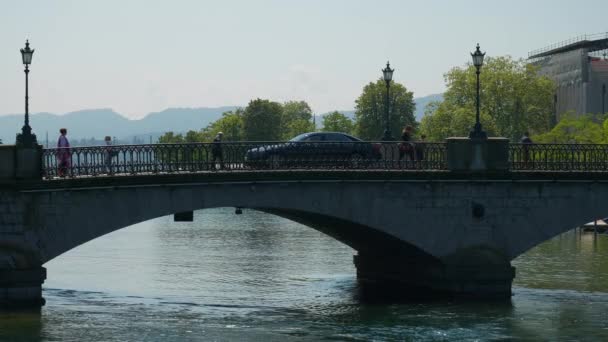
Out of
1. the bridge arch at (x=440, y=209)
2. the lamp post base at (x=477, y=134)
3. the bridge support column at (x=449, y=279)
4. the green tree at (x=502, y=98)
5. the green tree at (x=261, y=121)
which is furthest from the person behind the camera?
the green tree at (x=261, y=121)

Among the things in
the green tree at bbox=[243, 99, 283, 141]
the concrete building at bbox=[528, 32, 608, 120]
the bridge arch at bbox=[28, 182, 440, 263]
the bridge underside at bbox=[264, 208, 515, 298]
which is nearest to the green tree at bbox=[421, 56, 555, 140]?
the concrete building at bbox=[528, 32, 608, 120]

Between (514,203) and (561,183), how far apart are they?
1663 mm

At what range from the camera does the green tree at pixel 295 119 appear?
165475 mm

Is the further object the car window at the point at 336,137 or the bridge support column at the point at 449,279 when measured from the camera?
the car window at the point at 336,137

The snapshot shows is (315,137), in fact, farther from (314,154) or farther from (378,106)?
(378,106)

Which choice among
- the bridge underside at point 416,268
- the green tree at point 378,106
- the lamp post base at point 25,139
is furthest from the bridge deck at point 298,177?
the green tree at point 378,106

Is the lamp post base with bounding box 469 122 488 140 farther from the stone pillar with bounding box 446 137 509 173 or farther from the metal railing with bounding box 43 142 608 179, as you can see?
the metal railing with bounding box 43 142 608 179

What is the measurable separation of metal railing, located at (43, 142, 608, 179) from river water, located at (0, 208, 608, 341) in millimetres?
4265

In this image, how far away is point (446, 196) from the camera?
4062cm

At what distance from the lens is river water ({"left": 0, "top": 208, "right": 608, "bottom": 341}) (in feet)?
115

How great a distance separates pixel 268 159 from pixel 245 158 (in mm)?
1478

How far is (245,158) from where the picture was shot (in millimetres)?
42156

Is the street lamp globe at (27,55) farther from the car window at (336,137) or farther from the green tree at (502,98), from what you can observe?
the green tree at (502,98)

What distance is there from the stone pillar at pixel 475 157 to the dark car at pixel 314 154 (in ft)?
8.43
